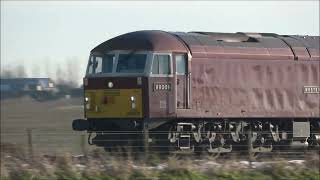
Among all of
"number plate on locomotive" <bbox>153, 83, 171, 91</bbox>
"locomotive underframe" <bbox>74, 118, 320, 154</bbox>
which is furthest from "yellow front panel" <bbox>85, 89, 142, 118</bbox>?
"number plate on locomotive" <bbox>153, 83, 171, 91</bbox>

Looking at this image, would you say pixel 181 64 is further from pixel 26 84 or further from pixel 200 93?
pixel 26 84

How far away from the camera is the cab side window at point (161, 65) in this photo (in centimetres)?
2159

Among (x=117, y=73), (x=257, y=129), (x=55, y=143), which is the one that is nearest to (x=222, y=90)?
(x=257, y=129)

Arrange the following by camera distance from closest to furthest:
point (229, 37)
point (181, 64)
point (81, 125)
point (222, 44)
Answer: point (181, 64) < point (81, 125) < point (222, 44) < point (229, 37)

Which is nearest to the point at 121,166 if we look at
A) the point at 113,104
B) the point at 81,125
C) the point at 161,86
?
the point at 161,86

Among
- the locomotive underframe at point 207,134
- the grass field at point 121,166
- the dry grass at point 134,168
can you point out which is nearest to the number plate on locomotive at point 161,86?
the locomotive underframe at point 207,134

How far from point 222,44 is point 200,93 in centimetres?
176

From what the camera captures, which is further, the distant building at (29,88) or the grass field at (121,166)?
the distant building at (29,88)

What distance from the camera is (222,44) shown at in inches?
909

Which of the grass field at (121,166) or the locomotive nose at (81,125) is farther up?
the locomotive nose at (81,125)

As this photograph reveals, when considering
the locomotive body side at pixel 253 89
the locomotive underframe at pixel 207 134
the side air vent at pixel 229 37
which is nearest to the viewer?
the locomotive underframe at pixel 207 134

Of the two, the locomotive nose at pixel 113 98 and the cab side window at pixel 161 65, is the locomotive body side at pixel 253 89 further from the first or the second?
the locomotive nose at pixel 113 98

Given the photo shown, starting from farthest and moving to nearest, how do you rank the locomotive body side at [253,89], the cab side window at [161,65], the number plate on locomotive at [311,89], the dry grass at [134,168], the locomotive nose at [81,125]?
the number plate on locomotive at [311,89] < the locomotive body side at [253,89] < the locomotive nose at [81,125] < the cab side window at [161,65] < the dry grass at [134,168]

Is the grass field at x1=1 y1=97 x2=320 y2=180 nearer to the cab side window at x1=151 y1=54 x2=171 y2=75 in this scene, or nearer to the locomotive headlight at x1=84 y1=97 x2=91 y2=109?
the locomotive headlight at x1=84 y1=97 x2=91 y2=109
